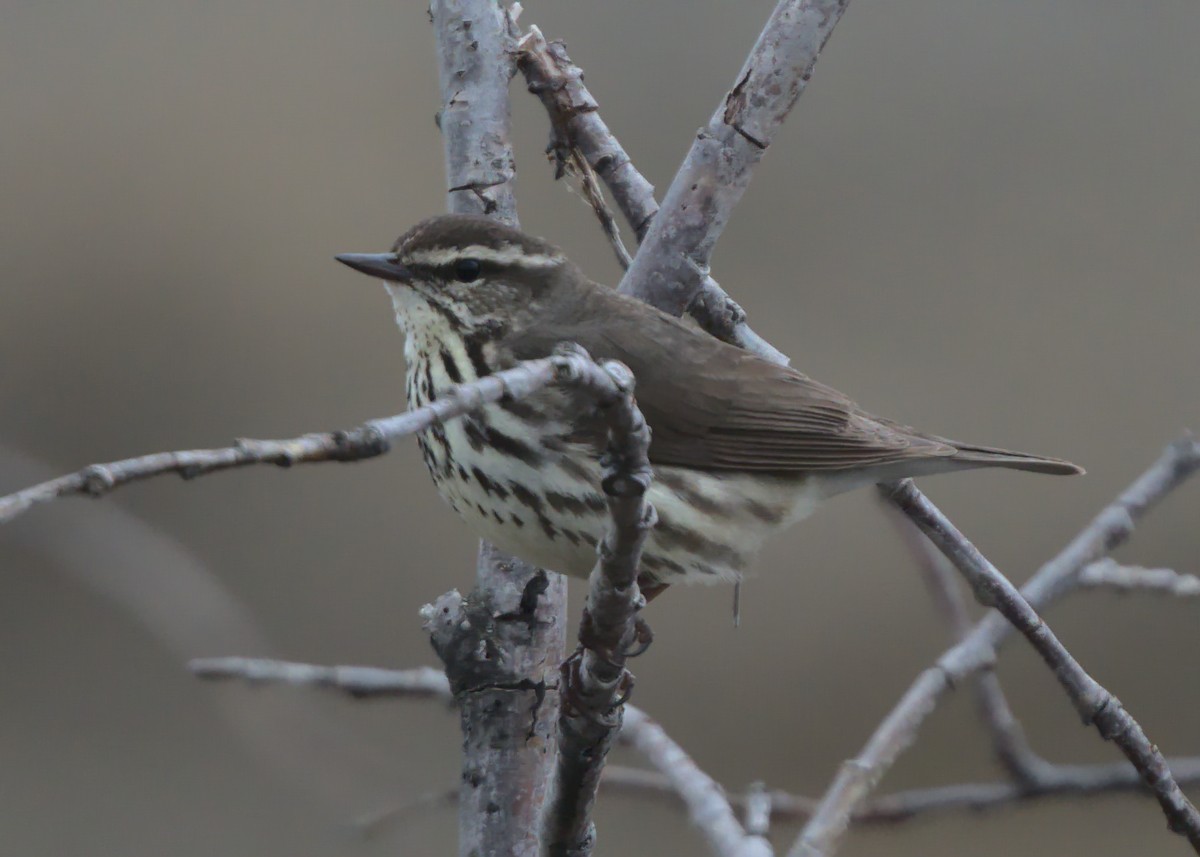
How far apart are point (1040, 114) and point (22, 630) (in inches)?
226

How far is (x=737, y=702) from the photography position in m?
6.91

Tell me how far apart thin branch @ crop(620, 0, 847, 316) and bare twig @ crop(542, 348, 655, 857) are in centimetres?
126

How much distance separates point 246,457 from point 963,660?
1831 mm

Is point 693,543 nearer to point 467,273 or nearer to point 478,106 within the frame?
point 467,273

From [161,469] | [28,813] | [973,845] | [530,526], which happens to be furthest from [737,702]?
[161,469]

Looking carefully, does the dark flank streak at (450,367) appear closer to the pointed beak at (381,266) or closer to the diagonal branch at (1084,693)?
the pointed beak at (381,266)

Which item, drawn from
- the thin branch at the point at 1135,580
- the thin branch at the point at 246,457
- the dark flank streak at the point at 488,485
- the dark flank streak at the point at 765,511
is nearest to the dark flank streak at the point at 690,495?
the dark flank streak at the point at 765,511

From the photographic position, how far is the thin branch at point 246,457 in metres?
1.36

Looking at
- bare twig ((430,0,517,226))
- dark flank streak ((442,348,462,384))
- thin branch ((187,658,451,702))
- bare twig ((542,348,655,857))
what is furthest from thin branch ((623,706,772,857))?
bare twig ((430,0,517,226))

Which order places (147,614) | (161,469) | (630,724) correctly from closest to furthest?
(161,469), (630,724), (147,614)

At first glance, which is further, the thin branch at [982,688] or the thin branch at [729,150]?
the thin branch at [729,150]

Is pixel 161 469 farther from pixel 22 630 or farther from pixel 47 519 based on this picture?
pixel 22 630

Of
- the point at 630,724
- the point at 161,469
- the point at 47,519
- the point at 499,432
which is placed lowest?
the point at 630,724

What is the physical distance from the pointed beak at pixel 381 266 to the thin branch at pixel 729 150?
2.05 ft
